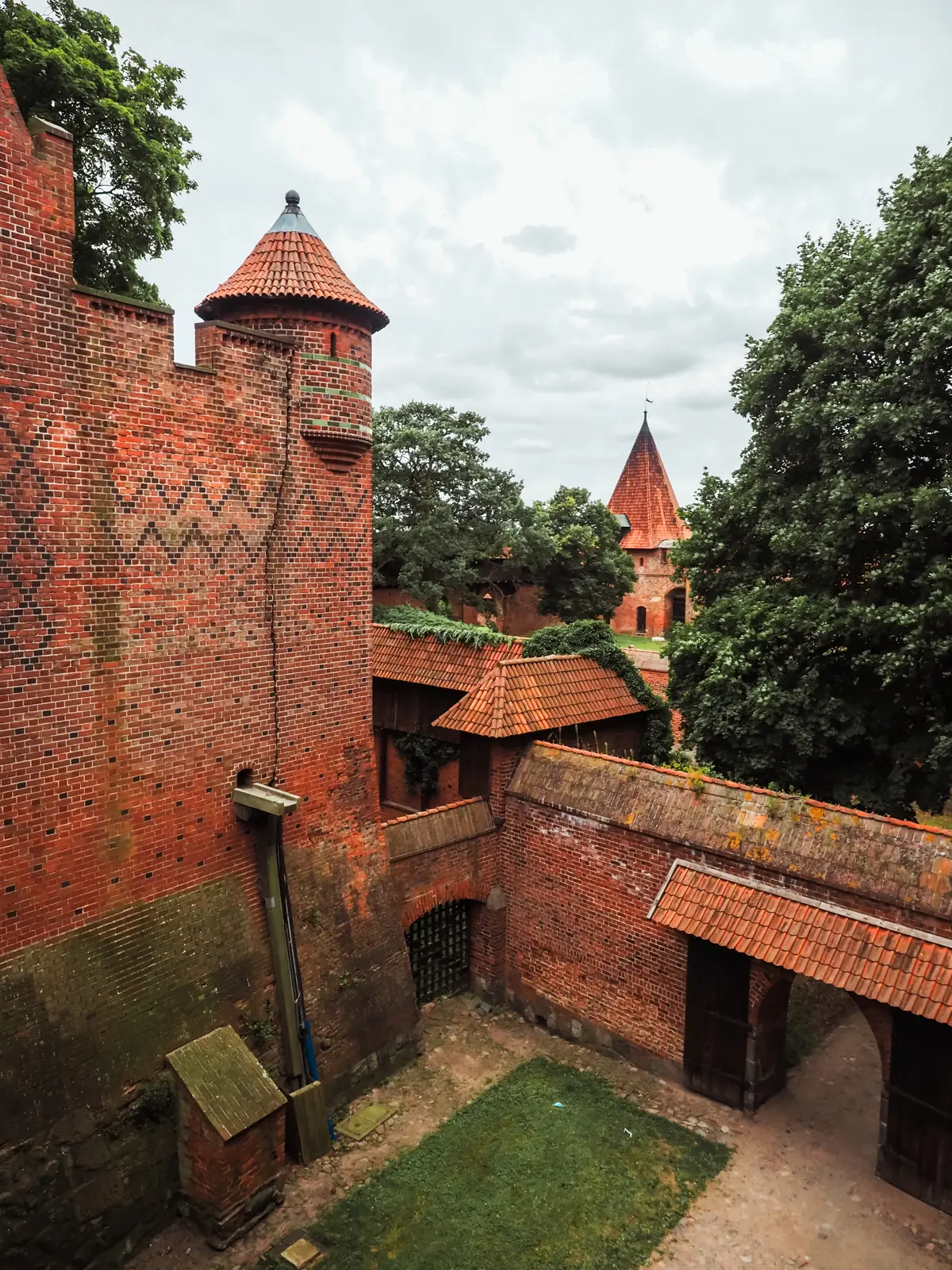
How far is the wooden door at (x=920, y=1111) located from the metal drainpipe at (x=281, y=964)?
6.57 meters

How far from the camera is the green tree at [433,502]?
26750mm

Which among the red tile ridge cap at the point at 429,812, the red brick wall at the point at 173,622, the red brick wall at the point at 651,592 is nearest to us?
the red brick wall at the point at 173,622

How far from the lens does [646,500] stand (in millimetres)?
41125

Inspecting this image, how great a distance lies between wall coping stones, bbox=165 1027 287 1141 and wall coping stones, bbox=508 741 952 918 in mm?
5126

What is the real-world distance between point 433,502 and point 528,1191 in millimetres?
21664

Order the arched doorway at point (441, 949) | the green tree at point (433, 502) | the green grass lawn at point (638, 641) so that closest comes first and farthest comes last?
1. the arched doorway at point (441, 949)
2. the green tree at point (433, 502)
3. the green grass lawn at point (638, 641)

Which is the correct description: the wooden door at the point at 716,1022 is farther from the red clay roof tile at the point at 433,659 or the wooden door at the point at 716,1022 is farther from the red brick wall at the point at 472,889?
the red clay roof tile at the point at 433,659

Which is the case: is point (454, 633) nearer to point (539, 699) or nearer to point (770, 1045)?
point (539, 699)

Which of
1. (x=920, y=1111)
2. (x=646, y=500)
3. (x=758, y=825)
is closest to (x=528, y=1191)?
(x=920, y=1111)

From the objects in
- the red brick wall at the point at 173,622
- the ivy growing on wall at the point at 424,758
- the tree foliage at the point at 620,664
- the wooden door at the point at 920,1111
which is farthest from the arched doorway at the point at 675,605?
the wooden door at the point at 920,1111

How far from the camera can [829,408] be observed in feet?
40.7

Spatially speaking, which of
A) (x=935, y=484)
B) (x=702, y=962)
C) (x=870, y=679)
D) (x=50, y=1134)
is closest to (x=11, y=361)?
(x=50, y=1134)

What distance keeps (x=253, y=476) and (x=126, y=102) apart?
10.2m

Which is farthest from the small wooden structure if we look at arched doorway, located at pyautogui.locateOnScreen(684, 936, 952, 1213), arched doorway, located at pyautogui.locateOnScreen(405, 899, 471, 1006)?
arched doorway, located at pyautogui.locateOnScreen(684, 936, 952, 1213)
